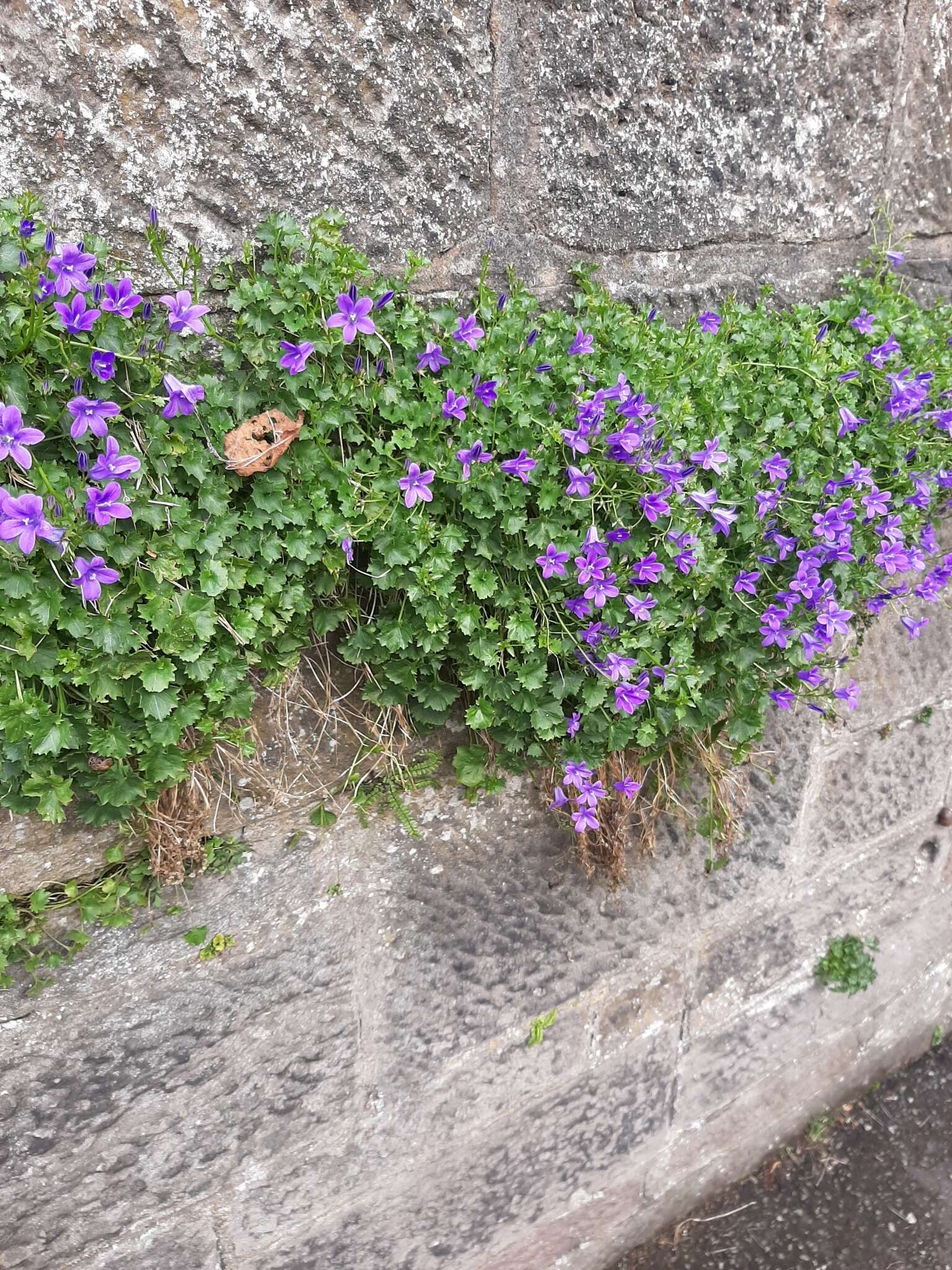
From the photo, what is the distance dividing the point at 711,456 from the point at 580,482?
0.31 metres

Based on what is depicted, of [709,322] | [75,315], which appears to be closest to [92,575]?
[75,315]

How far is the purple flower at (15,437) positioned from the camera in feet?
3.58

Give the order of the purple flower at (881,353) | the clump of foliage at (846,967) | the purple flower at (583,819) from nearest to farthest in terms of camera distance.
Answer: the purple flower at (583,819) < the purple flower at (881,353) < the clump of foliage at (846,967)

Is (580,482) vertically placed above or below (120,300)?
below

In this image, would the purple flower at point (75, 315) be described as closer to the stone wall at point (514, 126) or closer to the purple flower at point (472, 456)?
the stone wall at point (514, 126)

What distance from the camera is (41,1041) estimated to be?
1473 millimetres

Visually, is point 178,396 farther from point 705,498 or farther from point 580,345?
point 705,498

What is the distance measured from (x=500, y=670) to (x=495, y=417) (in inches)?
17.9

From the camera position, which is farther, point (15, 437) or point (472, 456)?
point (472, 456)

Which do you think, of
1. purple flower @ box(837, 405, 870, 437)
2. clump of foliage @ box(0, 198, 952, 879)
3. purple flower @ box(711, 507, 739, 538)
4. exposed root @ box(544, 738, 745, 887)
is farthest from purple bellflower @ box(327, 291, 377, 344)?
purple flower @ box(837, 405, 870, 437)

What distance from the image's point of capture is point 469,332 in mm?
1527

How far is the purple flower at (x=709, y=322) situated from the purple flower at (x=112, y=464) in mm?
1316

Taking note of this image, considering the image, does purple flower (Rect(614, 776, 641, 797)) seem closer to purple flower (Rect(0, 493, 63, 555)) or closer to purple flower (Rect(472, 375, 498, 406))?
purple flower (Rect(472, 375, 498, 406))

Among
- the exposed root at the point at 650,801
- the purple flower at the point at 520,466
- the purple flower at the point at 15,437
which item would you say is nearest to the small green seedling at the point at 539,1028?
the exposed root at the point at 650,801
